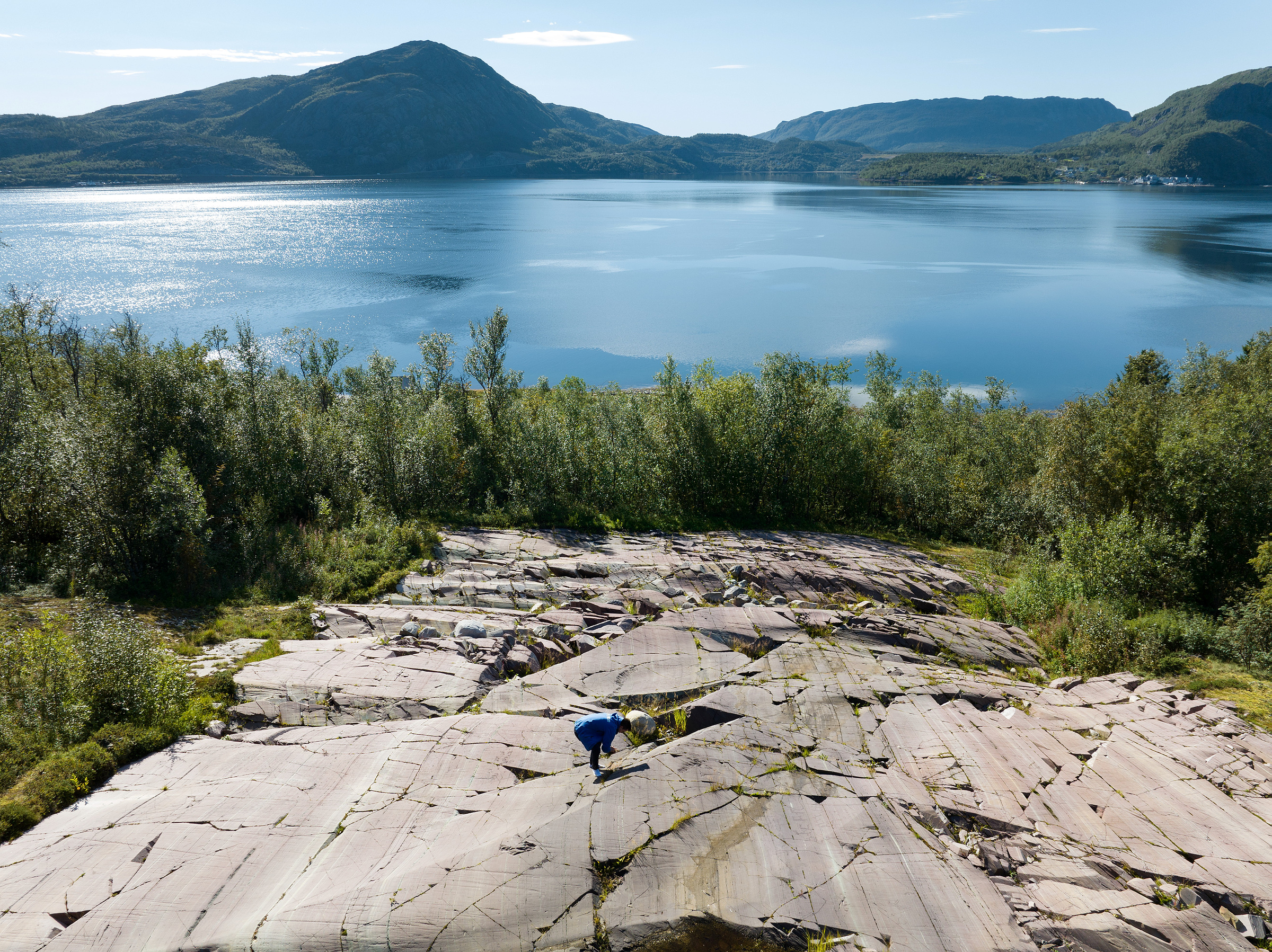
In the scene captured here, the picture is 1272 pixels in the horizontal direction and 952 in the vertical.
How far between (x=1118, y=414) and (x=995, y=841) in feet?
103

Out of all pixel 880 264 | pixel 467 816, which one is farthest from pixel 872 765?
pixel 880 264

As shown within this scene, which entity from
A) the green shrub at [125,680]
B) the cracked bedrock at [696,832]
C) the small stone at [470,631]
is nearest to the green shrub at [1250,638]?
the cracked bedrock at [696,832]

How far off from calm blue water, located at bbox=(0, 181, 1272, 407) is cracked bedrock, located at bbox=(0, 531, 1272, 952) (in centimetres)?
6454

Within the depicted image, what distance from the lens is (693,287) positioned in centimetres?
11356

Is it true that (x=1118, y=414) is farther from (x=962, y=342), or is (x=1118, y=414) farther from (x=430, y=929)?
(x=962, y=342)

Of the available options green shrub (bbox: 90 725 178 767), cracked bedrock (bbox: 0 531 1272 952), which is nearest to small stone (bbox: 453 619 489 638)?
cracked bedrock (bbox: 0 531 1272 952)

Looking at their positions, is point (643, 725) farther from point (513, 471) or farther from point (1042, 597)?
point (513, 471)

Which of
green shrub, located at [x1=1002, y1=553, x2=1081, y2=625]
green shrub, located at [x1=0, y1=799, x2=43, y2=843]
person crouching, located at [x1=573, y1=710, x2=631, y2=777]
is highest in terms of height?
person crouching, located at [x1=573, y1=710, x2=631, y2=777]

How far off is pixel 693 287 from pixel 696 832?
361 ft

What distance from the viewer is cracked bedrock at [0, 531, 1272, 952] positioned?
925 centimetres

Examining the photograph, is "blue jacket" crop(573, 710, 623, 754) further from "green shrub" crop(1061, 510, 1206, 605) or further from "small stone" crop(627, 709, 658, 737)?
"green shrub" crop(1061, 510, 1206, 605)

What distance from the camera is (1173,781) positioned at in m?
12.5

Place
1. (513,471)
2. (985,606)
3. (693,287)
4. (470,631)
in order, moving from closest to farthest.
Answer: (470,631), (985,606), (513,471), (693,287)

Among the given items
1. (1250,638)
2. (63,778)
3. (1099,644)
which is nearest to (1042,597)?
(1099,644)
